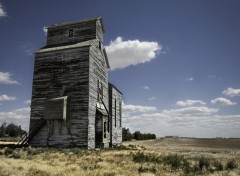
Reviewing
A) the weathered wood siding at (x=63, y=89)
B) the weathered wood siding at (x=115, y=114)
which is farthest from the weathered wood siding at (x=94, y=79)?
the weathered wood siding at (x=115, y=114)

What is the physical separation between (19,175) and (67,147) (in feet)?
43.1

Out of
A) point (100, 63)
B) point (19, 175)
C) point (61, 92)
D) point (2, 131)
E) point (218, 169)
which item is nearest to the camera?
point (19, 175)

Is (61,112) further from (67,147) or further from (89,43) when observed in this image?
(89,43)

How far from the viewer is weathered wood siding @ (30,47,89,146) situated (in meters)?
24.0

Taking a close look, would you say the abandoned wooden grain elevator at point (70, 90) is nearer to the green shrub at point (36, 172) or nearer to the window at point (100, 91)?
the window at point (100, 91)

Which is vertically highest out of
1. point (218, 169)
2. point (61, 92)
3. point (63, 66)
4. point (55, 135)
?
point (63, 66)

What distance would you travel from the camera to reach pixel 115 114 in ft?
108

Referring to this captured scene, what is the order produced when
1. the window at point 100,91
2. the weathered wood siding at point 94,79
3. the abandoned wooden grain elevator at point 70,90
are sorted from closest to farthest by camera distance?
1. the abandoned wooden grain elevator at point 70,90
2. the weathered wood siding at point 94,79
3. the window at point 100,91

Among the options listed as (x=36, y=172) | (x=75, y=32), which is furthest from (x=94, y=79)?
(x=36, y=172)

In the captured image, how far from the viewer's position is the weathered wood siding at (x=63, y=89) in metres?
24.0

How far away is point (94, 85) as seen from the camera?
1032 inches

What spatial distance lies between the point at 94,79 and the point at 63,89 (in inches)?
130

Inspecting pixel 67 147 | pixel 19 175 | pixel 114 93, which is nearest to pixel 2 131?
pixel 114 93

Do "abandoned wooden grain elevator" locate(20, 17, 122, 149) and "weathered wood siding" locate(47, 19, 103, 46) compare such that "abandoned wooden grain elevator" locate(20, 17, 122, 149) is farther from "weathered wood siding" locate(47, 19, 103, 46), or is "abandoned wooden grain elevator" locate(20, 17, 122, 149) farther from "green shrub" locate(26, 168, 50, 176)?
"green shrub" locate(26, 168, 50, 176)
